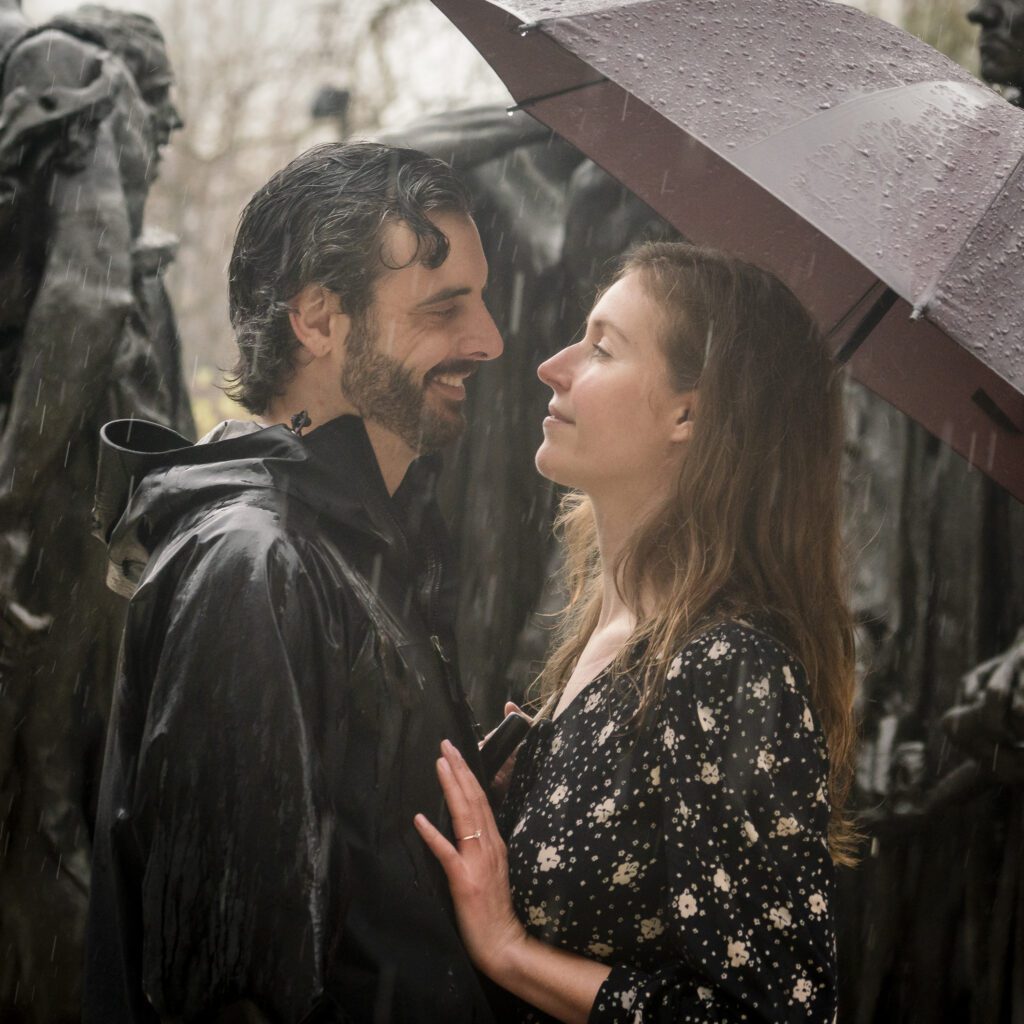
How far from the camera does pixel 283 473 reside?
2250mm

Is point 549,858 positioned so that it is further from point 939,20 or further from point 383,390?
point 939,20

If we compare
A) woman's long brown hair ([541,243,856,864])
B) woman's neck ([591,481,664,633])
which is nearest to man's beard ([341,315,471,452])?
woman's neck ([591,481,664,633])

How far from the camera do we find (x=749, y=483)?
235 centimetres

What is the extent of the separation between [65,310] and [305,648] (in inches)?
79.5

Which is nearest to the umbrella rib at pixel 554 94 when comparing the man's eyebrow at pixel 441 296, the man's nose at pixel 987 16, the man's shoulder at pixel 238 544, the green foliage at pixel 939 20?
the man's eyebrow at pixel 441 296

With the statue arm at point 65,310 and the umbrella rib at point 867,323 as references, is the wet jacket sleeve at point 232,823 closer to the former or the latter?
the umbrella rib at point 867,323

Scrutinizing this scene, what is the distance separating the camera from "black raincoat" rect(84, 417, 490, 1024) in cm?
191

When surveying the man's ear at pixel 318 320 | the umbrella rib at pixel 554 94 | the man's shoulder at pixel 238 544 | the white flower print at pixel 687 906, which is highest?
the umbrella rib at pixel 554 94

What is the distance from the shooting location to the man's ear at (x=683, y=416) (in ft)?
7.93

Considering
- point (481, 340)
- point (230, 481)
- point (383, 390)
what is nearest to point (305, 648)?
point (230, 481)

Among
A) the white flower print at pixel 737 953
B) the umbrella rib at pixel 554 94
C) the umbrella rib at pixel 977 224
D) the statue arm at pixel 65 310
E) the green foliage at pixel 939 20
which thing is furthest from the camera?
the green foliage at pixel 939 20

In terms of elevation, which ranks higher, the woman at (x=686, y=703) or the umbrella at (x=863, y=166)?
the umbrella at (x=863, y=166)

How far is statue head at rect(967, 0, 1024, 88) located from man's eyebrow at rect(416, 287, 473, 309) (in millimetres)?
1618

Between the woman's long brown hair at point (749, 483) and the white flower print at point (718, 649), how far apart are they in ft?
0.31
